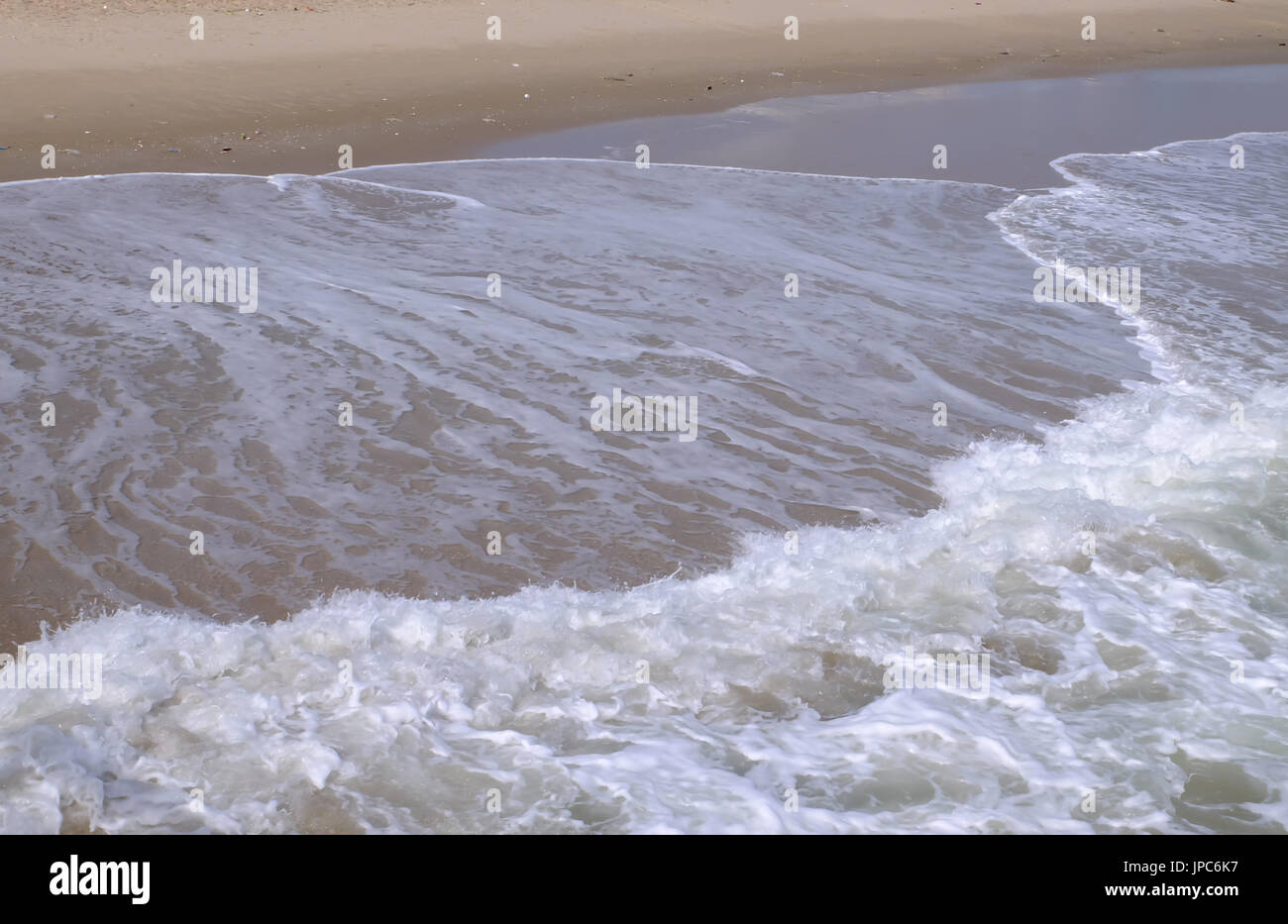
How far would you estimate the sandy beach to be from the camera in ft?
35.8

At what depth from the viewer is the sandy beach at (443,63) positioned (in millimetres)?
10914

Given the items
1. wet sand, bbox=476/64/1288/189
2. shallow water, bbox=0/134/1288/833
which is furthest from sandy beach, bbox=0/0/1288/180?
shallow water, bbox=0/134/1288/833

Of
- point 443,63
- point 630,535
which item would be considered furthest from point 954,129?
point 630,535

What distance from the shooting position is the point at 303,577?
180 inches

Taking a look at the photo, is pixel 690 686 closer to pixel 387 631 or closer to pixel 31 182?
pixel 387 631

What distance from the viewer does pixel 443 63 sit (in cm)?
1369

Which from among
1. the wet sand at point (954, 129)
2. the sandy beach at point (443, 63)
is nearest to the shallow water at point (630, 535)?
the sandy beach at point (443, 63)

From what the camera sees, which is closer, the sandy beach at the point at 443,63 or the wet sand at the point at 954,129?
the sandy beach at the point at 443,63

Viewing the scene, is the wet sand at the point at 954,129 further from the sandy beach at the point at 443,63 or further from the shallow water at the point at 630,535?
the shallow water at the point at 630,535

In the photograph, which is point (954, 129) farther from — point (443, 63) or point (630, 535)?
point (630, 535)

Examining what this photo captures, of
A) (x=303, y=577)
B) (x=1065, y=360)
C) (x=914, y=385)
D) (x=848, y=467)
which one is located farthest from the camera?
(x=1065, y=360)

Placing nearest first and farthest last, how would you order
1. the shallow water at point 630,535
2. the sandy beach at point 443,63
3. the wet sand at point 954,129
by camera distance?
1. the shallow water at point 630,535
2. the sandy beach at point 443,63
3. the wet sand at point 954,129

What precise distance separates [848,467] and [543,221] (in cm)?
425
